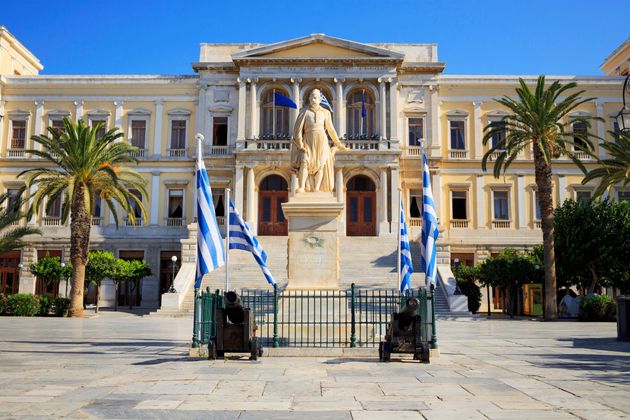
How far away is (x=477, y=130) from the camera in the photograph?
41.8m

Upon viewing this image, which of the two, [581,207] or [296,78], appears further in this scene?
[296,78]

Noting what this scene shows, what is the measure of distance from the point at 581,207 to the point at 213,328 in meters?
22.3

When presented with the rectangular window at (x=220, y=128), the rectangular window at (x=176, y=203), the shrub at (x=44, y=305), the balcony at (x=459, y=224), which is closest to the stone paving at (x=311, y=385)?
the shrub at (x=44, y=305)

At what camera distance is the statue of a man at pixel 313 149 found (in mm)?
13547

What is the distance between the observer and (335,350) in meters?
11.6

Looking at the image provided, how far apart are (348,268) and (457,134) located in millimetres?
15224

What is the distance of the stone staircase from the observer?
2906 cm

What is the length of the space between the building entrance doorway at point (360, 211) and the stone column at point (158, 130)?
12.8 m

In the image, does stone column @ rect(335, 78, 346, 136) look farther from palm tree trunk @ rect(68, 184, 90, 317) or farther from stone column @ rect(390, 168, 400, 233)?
palm tree trunk @ rect(68, 184, 90, 317)

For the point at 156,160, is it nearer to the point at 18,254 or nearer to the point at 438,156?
the point at 18,254

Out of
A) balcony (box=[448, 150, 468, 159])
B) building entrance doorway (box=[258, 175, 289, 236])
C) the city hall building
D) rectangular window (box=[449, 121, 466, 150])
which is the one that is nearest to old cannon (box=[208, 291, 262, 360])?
the city hall building

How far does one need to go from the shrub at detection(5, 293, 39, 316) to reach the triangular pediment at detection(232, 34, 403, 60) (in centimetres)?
1907

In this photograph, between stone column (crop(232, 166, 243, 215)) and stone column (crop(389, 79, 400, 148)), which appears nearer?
stone column (crop(232, 166, 243, 215))

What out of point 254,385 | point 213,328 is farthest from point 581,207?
point 254,385
